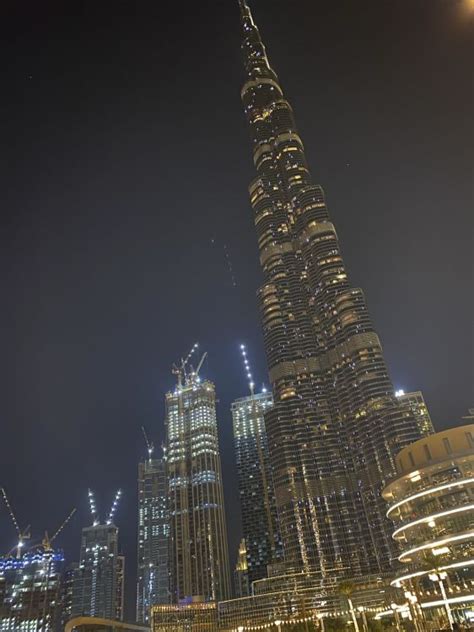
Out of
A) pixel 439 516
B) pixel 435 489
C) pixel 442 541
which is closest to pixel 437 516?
pixel 439 516

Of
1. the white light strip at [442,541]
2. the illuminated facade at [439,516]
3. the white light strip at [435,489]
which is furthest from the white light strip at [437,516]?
the white light strip at [435,489]

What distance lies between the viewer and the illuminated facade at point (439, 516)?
86125 millimetres

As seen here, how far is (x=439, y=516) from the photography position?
9106cm

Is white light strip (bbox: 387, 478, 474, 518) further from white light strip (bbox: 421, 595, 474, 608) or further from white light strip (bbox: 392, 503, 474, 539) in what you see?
white light strip (bbox: 421, 595, 474, 608)

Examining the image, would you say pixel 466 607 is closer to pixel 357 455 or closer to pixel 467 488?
pixel 467 488

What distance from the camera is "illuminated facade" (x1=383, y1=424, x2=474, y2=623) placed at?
283ft

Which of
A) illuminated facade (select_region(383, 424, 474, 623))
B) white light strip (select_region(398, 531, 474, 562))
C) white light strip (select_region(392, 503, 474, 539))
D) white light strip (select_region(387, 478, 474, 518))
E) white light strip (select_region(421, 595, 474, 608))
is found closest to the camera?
white light strip (select_region(421, 595, 474, 608))

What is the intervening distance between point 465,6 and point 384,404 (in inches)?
6736

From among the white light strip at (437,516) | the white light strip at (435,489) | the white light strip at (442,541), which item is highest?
the white light strip at (435,489)


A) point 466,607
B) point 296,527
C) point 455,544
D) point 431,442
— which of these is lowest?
point 466,607

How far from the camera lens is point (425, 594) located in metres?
92.9

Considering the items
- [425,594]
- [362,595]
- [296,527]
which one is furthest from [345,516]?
[425,594]

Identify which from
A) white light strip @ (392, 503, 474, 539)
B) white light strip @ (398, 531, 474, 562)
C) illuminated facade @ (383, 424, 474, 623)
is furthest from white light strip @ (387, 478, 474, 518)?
white light strip @ (398, 531, 474, 562)

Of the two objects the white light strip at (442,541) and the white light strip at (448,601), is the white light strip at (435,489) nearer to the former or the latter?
the white light strip at (442,541)
